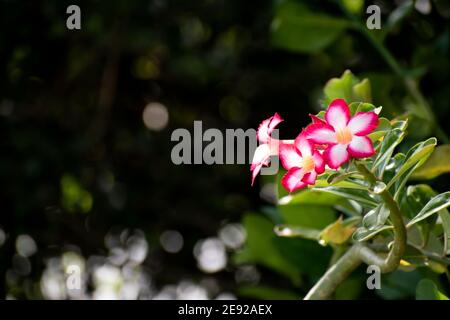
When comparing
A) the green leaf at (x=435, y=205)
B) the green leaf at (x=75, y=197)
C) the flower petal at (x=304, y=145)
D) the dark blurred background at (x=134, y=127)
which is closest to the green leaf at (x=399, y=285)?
the green leaf at (x=435, y=205)

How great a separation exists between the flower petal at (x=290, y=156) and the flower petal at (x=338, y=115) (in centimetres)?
4

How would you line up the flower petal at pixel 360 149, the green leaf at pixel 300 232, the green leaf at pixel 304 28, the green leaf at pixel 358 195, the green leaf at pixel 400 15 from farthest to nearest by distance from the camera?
the green leaf at pixel 304 28
the green leaf at pixel 400 15
the green leaf at pixel 300 232
the green leaf at pixel 358 195
the flower petal at pixel 360 149

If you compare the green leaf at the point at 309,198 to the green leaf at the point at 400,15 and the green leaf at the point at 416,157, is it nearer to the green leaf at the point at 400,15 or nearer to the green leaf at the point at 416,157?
the green leaf at the point at 416,157

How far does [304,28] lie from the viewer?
1.36 metres

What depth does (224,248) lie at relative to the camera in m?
1.96

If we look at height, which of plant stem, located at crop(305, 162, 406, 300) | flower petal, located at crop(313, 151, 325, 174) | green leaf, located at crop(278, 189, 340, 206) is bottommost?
plant stem, located at crop(305, 162, 406, 300)

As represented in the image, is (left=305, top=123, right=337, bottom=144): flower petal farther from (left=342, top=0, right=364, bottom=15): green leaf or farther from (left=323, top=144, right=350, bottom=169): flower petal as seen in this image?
(left=342, top=0, right=364, bottom=15): green leaf

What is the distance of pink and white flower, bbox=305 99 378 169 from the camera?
64cm

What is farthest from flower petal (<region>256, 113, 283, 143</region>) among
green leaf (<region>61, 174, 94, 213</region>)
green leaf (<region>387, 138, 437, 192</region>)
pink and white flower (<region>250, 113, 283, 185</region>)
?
green leaf (<region>61, 174, 94, 213</region>)

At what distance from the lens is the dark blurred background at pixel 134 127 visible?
1.75m

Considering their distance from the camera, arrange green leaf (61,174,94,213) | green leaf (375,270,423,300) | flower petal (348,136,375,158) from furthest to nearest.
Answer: green leaf (61,174,94,213) → green leaf (375,270,423,300) → flower petal (348,136,375,158)

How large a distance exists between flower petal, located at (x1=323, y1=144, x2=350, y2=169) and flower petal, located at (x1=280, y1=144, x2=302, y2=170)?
35mm
